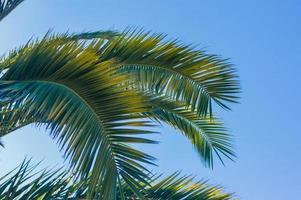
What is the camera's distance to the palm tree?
335cm

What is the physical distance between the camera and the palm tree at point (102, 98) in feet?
11.0

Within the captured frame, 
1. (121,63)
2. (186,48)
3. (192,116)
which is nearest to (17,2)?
(121,63)

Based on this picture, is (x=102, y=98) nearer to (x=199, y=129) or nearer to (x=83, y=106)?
(x=83, y=106)

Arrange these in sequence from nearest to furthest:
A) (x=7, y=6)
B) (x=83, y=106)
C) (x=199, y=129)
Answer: (x=83, y=106) → (x=7, y=6) → (x=199, y=129)

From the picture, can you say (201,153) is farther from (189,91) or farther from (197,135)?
(189,91)

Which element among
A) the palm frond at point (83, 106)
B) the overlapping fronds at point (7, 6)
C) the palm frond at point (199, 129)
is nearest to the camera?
the palm frond at point (83, 106)

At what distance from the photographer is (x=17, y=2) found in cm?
493

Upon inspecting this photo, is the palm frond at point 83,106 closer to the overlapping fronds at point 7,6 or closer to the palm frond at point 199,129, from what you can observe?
the overlapping fronds at point 7,6

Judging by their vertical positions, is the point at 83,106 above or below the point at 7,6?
below

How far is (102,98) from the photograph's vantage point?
11.9ft

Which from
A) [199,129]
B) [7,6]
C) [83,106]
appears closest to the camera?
[83,106]

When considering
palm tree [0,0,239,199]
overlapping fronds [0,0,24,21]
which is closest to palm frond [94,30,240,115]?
palm tree [0,0,239,199]

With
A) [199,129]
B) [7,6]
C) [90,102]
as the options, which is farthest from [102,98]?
[199,129]

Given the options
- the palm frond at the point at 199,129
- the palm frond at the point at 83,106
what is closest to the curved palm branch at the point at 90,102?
the palm frond at the point at 83,106
